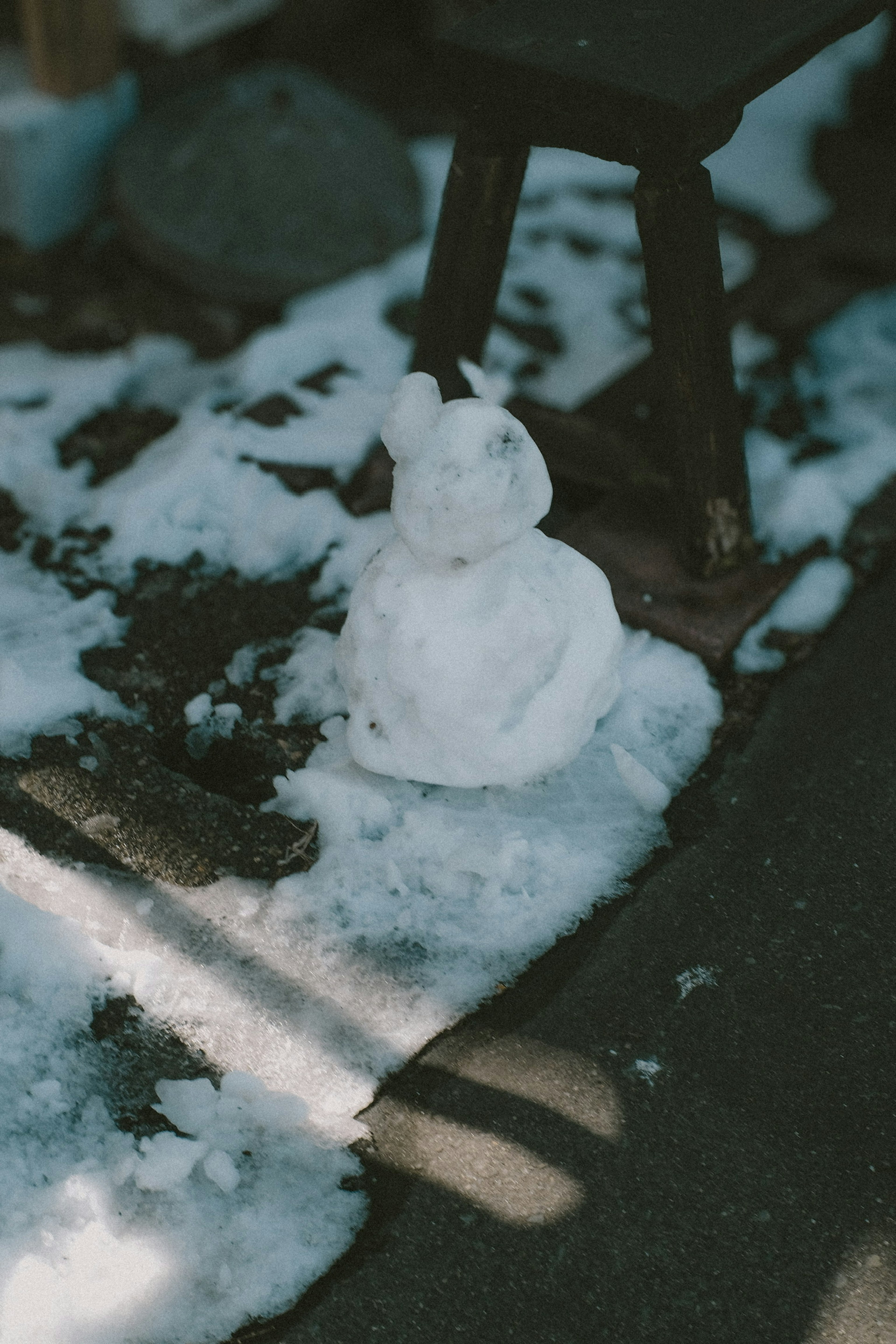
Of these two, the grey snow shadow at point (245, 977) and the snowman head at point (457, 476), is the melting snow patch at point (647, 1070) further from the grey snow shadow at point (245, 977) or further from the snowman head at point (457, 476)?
the snowman head at point (457, 476)

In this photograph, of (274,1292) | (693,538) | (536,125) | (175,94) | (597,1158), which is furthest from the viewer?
(175,94)

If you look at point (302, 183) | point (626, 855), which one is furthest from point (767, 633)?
point (302, 183)

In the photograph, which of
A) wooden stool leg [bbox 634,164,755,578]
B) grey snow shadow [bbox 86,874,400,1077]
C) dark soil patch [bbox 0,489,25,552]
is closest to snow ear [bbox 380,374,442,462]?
wooden stool leg [bbox 634,164,755,578]

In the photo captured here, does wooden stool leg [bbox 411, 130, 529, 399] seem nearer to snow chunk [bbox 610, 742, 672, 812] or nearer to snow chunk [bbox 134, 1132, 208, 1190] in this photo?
snow chunk [bbox 610, 742, 672, 812]

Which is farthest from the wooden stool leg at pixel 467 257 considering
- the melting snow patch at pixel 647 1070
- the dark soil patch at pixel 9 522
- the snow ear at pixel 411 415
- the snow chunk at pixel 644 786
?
the melting snow patch at pixel 647 1070

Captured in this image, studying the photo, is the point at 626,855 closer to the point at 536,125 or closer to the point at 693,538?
the point at 693,538

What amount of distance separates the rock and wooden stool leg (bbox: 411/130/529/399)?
103 cm

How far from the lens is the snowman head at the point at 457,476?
1820 mm

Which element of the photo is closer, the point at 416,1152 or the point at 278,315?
the point at 416,1152

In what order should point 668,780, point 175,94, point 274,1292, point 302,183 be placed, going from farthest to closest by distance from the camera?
point 175,94 < point 302,183 < point 668,780 < point 274,1292

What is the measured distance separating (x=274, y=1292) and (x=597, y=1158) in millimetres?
551

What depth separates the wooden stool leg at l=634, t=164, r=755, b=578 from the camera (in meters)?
2.18

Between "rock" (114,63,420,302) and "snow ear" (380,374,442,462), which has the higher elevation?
"snow ear" (380,374,442,462)

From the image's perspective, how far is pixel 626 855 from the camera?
218 centimetres
